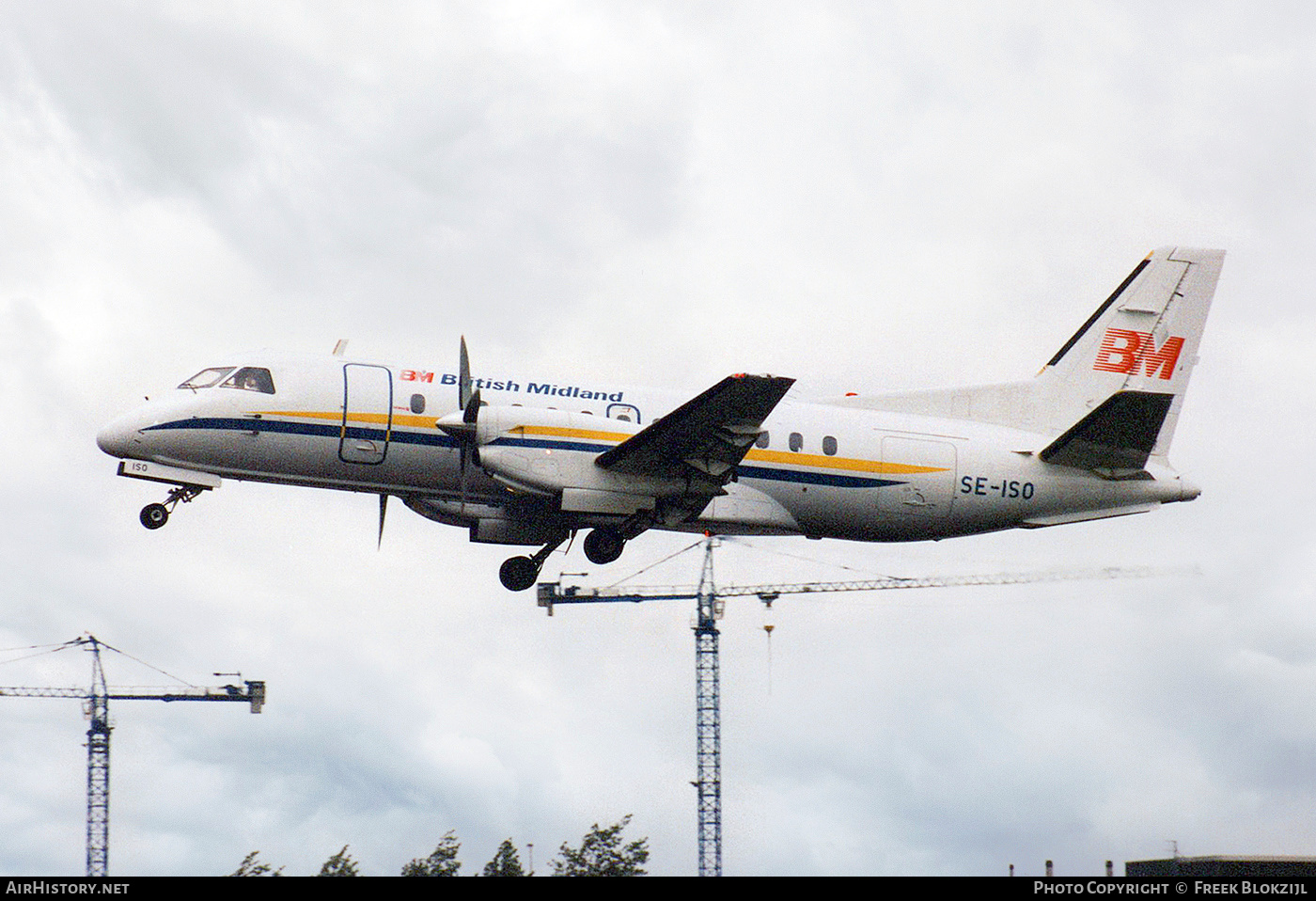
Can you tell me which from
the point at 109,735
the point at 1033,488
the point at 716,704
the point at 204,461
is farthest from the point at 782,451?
the point at 109,735

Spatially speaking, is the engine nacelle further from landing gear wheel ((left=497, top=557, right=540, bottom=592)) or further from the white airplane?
landing gear wheel ((left=497, top=557, right=540, bottom=592))

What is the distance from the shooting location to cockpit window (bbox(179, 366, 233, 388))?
876 inches

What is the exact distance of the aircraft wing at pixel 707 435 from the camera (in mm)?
20516

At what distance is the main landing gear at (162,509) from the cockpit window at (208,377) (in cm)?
153

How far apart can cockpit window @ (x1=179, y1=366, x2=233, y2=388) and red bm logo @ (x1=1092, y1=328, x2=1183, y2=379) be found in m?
14.1

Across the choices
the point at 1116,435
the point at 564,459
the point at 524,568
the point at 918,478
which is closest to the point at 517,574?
the point at 524,568

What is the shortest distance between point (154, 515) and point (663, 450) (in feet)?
24.7

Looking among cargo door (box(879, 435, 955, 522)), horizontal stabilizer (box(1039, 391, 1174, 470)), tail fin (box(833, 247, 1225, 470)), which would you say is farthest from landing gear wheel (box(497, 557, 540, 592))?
horizontal stabilizer (box(1039, 391, 1174, 470))

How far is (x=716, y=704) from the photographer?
62812 mm

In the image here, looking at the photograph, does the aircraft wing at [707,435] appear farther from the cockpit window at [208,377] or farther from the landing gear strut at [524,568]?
the cockpit window at [208,377]

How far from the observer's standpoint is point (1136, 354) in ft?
85.9

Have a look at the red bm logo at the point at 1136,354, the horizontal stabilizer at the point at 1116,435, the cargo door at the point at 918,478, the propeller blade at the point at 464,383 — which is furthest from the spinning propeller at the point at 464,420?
the red bm logo at the point at 1136,354
